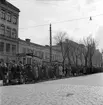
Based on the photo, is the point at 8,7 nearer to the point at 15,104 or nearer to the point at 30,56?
the point at 30,56

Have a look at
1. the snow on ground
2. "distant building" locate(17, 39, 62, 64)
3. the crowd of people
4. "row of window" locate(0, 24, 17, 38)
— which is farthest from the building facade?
the snow on ground

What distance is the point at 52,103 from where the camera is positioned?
7.21 metres

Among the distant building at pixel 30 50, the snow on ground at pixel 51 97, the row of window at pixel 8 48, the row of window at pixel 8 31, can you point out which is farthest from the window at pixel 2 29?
the snow on ground at pixel 51 97

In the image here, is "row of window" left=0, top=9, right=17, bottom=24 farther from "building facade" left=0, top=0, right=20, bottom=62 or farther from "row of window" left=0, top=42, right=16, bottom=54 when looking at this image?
"row of window" left=0, top=42, right=16, bottom=54

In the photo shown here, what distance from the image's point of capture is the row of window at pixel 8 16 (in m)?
44.2

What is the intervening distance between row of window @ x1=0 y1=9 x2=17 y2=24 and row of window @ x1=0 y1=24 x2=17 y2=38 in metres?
2.04

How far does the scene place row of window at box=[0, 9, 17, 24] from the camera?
44.2m

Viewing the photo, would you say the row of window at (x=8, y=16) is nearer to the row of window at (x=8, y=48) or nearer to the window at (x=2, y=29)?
the window at (x=2, y=29)

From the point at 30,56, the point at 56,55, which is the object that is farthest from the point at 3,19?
the point at 56,55

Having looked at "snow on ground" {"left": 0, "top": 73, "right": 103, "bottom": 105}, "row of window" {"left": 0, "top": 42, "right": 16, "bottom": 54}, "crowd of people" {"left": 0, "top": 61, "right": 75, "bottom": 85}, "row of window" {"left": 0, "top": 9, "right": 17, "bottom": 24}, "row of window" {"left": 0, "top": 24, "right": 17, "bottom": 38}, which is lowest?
"snow on ground" {"left": 0, "top": 73, "right": 103, "bottom": 105}

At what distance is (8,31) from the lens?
4609 cm

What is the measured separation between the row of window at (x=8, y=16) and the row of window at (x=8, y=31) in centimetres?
204

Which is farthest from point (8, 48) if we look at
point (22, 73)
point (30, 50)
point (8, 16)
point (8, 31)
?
point (22, 73)

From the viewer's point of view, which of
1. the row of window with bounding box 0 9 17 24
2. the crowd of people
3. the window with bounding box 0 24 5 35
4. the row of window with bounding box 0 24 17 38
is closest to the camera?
the crowd of people
